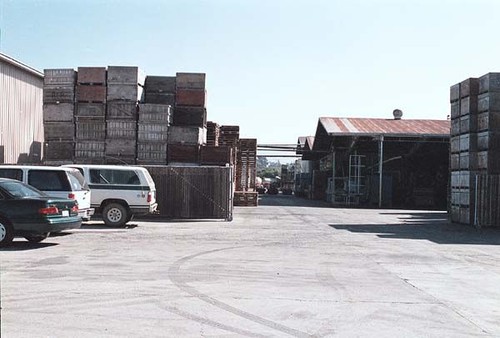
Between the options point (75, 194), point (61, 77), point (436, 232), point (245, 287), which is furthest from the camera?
point (61, 77)

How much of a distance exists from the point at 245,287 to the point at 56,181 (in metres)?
8.16

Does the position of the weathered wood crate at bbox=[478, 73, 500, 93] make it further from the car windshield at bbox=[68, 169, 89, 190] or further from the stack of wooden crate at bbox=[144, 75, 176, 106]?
the car windshield at bbox=[68, 169, 89, 190]

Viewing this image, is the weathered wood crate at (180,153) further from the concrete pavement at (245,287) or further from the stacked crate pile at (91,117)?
the concrete pavement at (245,287)

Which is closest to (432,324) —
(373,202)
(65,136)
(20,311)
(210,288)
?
(210,288)

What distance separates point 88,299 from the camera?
302 inches

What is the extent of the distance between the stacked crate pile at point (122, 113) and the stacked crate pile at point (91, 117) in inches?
10.5

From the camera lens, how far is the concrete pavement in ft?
21.5

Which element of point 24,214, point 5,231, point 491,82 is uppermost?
point 491,82

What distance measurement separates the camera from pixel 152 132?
77.8ft

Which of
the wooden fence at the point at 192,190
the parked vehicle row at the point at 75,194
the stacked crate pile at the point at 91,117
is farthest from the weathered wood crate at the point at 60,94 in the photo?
the parked vehicle row at the point at 75,194

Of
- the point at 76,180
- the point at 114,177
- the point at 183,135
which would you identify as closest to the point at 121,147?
the point at 183,135

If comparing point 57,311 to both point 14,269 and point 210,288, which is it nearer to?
point 210,288

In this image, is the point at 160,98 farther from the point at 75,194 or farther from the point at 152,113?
the point at 75,194

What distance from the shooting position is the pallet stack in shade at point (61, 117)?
23906mm
